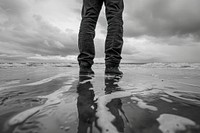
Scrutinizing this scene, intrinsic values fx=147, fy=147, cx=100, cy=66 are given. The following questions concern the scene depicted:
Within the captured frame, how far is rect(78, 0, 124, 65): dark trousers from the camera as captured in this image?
195 cm

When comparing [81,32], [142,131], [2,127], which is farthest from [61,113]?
[81,32]

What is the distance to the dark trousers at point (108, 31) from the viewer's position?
6.40 ft

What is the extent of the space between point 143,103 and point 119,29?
1419mm

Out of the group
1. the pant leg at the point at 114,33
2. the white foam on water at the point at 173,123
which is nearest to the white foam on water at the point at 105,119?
the white foam on water at the point at 173,123

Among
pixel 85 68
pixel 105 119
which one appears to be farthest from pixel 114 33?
pixel 105 119

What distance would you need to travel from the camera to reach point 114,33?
1.94m

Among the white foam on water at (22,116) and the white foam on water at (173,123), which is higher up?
the white foam on water at (22,116)

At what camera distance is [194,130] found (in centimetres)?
45

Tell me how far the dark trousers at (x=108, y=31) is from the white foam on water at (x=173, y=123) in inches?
56.6

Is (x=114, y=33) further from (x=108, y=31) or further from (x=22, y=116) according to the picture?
(x=22, y=116)

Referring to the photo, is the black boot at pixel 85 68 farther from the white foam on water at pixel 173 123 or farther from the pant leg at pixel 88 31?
the white foam on water at pixel 173 123

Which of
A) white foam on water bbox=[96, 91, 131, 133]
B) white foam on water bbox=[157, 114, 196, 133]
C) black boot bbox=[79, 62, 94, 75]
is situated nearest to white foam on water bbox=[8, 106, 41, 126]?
white foam on water bbox=[96, 91, 131, 133]

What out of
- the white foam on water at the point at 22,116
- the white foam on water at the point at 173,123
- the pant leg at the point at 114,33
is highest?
the pant leg at the point at 114,33

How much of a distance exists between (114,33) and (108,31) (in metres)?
0.10
